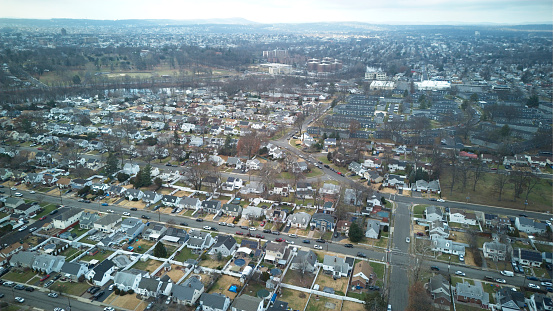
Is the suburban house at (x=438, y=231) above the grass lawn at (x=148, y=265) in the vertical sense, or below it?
above

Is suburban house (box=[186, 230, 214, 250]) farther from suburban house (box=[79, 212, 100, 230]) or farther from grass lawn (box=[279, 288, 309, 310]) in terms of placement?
suburban house (box=[79, 212, 100, 230])

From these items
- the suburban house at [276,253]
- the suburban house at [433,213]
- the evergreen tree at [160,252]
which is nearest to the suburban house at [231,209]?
the suburban house at [276,253]

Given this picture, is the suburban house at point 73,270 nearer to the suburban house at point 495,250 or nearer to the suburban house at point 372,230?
the suburban house at point 372,230

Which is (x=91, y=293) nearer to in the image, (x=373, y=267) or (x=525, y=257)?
(x=373, y=267)

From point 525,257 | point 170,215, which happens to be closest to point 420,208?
point 525,257

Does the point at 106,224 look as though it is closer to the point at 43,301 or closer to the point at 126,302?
the point at 43,301

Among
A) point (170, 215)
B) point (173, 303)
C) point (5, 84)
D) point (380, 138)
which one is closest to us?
point (173, 303)
